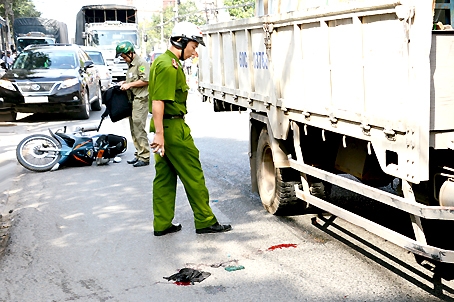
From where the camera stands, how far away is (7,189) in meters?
8.95

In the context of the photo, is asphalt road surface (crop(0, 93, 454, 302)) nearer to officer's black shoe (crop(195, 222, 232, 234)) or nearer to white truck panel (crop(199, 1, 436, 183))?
officer's black shoe (crop(195, 222, 232, 234))

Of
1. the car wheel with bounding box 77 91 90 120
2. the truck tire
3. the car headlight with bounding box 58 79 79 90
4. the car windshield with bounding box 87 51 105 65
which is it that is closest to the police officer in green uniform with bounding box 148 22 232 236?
the truck tire

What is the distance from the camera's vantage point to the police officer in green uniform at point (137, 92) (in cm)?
988

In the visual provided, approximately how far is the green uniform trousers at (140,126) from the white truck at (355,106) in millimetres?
2752

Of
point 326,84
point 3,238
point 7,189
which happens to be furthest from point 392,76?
point 7,189

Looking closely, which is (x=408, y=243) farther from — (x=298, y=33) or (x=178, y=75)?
(x=178, y=75)

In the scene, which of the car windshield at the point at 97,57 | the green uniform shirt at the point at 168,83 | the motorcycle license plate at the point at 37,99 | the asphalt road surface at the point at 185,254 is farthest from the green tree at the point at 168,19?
the green uniform shirt at the point at 168,83

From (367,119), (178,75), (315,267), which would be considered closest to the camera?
(367,119)

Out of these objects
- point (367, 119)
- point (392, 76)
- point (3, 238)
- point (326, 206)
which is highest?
point (392, 76)

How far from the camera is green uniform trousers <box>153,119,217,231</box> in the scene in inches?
243

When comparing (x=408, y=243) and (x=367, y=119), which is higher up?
(x=367, y=119)

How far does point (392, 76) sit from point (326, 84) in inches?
40.3

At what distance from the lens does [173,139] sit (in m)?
6.15

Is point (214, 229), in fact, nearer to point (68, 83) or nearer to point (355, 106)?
point (355, 106)
